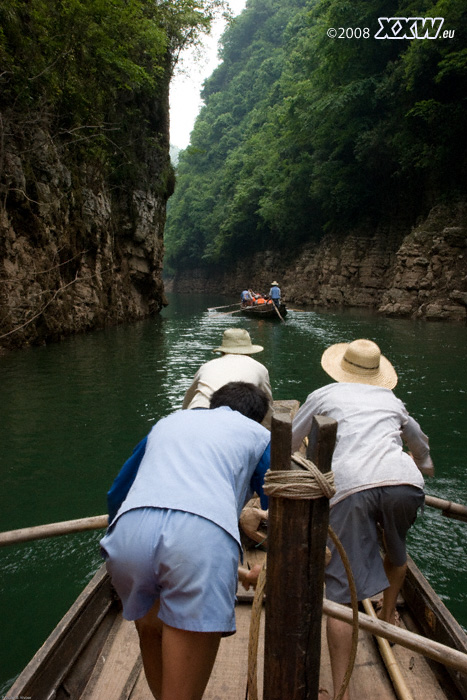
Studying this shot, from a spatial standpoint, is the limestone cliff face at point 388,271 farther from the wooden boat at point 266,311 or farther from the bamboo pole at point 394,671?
the bamboo pole at point 394,671

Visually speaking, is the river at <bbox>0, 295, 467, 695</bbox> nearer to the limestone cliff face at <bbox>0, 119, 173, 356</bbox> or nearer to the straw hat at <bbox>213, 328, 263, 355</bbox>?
the limestone cliff face at <bbox>0, 119, 173, 356</bbox>

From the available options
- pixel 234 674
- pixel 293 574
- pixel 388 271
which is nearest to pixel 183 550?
pixel 293 574

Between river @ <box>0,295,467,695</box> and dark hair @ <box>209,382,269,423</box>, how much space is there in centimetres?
214

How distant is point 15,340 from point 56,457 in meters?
6.55

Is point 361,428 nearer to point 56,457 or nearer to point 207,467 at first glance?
point 207,467

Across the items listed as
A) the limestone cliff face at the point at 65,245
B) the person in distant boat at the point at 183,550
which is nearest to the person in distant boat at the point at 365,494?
the person in distant boat at the point at 183,550

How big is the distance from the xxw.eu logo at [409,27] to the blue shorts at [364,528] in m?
21.0

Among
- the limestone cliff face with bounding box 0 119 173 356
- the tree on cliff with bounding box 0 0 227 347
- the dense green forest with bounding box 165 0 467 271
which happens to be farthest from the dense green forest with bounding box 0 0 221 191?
the dense green forest with bounding box 165 0 467 271

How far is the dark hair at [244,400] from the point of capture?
1.86m

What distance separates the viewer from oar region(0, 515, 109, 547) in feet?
8.29

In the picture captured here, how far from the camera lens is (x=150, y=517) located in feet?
4.42

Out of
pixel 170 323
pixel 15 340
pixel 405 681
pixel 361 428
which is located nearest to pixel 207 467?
pixel 361 428

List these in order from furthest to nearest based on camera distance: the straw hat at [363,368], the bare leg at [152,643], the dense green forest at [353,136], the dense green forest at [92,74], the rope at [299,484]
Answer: the dense green forest at [353,136] < the dense green forest at [92,74] < the straw hat at [363,368] < the bare leg at [152,643] < the rope at [299,484]

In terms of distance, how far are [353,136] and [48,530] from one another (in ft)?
87.0
